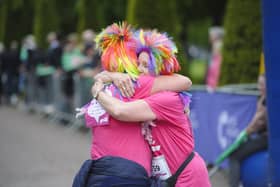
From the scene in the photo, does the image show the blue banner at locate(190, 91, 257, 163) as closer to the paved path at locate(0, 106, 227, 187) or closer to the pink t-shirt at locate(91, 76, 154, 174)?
the paved path at locate(0, 106, 227, 187)

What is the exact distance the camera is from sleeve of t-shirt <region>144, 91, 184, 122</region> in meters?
3.88

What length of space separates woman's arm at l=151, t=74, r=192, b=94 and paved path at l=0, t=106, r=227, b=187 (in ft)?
13.4

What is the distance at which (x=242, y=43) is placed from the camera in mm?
11680

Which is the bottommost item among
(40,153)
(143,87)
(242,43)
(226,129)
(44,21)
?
(40,153)

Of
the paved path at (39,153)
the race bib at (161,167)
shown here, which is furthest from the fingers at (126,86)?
the paved path at (39,153)

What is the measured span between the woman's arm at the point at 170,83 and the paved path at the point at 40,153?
4093 millimetres

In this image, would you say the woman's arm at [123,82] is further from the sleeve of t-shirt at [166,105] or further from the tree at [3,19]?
the tree at [3,19]

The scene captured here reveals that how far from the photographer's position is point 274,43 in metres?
5.96

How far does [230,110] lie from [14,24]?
24535mm

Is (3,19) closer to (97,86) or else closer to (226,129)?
(226,129)

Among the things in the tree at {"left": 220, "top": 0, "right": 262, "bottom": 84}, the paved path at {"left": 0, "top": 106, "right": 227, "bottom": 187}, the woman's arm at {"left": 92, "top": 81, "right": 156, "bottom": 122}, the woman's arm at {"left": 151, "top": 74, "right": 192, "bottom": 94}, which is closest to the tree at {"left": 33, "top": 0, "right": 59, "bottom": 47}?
the paved path at {"left": 0, "top": 106, "right": 227, "bottom": 187}

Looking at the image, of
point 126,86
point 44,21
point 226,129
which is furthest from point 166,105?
point 44,21

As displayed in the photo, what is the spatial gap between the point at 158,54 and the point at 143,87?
0.22 metres

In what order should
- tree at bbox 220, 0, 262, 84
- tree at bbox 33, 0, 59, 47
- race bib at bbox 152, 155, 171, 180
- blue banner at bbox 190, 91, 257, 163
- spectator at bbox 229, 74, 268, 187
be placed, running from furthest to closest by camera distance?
tree at bbox 33, 0, 59, 47 < tree at bbox 220, 0, 262, 84 < blue banner at bbox 190, 91, 257, 163 < spectator at bbox 229, 74, 268, 187 < race bib at bbox 152, 155, 171, 180
